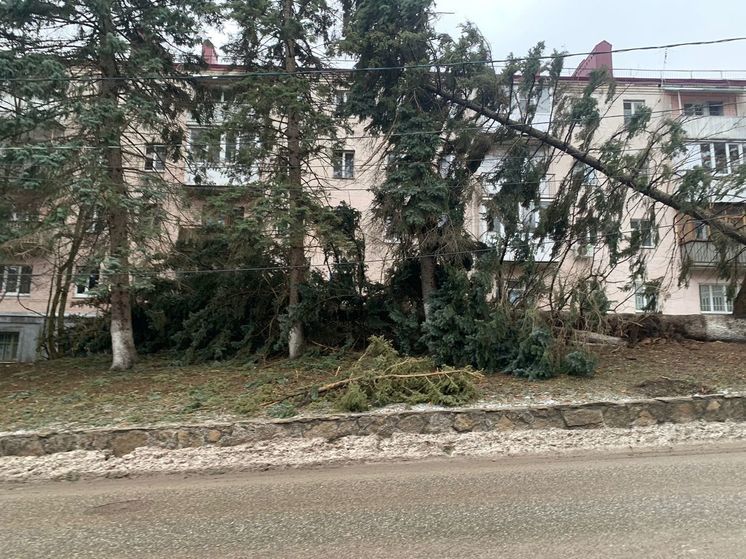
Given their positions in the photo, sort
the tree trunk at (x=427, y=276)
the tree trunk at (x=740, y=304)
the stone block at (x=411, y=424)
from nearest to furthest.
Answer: the stone block at (x=411, y=424) < the tree trunk at (x=427, y=276) < the tree trunk at (x=740, y=304)

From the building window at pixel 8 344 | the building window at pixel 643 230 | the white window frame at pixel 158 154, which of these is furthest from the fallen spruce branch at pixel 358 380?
the building window at pixel 8 344

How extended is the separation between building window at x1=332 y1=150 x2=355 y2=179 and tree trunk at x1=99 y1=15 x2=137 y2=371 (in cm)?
491

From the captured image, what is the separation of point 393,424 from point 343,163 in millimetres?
9050

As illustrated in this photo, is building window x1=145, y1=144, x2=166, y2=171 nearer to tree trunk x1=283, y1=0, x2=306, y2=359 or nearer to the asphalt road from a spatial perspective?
tree trunk x1=283, y1=0, x2=306, y2=359

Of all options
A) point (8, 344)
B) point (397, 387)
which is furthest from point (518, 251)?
point (8, 344)

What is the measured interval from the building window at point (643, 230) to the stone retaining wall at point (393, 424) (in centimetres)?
461

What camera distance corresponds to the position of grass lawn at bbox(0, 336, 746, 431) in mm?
8547

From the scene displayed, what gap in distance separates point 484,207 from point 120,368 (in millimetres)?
9613

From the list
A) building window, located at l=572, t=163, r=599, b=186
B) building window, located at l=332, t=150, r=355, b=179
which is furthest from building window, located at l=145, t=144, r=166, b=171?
building window, located at l=572, t=163, r=599, b=186

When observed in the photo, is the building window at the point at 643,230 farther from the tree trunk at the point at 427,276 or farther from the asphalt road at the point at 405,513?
the asphalt road at the point at 405,513

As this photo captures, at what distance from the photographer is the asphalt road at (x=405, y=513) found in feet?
13.8

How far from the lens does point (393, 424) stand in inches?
305

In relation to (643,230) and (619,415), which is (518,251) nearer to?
(643,230)

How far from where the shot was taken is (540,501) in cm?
528
